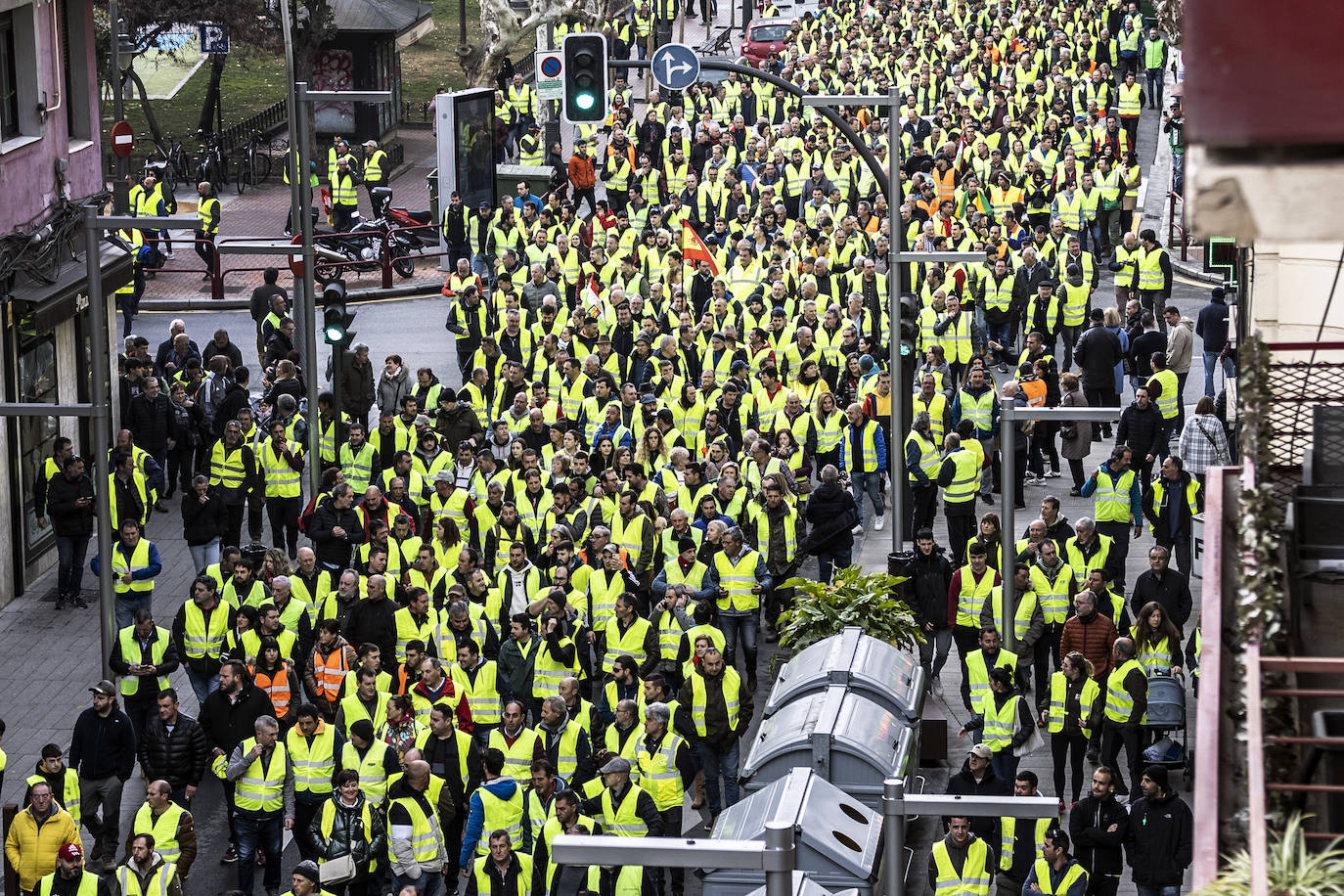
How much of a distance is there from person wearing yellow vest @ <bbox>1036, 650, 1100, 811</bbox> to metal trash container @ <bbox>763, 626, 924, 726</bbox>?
1032 mm

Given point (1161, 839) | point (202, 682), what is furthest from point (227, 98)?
point (1161, 839)

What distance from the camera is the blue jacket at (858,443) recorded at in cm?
2202

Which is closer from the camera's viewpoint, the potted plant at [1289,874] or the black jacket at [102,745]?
the potted plant at [1289,874]

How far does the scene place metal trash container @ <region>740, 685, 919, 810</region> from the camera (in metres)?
15.3

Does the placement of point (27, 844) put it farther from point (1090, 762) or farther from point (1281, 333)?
point (1281, 333)

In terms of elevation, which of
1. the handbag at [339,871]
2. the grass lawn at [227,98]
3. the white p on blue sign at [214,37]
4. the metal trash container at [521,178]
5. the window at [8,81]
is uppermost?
the white p on blue sign at [214,37]

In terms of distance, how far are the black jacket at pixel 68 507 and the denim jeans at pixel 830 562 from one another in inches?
279

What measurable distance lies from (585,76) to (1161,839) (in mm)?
7526

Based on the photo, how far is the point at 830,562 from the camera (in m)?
20.6

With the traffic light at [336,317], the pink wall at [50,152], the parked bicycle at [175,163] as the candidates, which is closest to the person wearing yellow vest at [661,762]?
the traffic light at [336,317]

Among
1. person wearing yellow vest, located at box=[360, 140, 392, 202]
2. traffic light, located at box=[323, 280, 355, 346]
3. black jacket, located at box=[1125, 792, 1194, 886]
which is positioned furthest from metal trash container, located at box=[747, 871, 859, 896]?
person wearing yellow vest, located at box=[360, 140, 392, 202]

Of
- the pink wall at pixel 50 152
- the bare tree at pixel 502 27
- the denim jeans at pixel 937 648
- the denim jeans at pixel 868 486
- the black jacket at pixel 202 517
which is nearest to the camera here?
the denim jeans at pixel 937 648

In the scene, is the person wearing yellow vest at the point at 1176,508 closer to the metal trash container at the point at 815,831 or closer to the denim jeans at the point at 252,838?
the metal trash container at the point at 815,831

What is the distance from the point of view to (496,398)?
2420 centimetres
